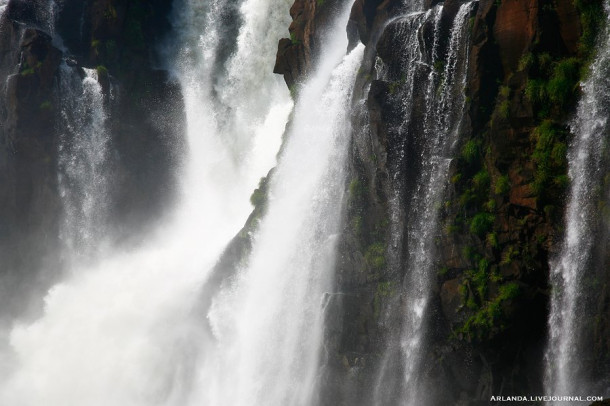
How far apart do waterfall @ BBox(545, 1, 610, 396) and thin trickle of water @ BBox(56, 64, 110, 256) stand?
2513cm

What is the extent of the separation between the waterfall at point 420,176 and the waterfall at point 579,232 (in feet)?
12.1

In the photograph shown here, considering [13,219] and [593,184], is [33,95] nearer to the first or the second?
[13,219]

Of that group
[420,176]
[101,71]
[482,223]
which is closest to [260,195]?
[420,176]

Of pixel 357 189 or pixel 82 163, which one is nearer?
pixel 357 189

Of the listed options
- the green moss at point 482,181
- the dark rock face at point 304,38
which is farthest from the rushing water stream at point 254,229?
the green moss at point 482,181

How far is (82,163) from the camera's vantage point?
3222 centimetres

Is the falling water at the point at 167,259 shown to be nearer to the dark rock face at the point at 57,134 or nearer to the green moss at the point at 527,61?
the dark rock face at the point at 57,134

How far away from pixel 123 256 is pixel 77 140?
725 centimetres

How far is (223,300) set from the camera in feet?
82.8

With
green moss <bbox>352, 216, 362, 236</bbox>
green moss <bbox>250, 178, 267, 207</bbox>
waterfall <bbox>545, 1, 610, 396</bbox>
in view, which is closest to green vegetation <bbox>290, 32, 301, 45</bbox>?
green moss <bbox>250, 178, 267, 207</bbox>

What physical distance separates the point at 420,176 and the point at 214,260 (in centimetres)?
1222

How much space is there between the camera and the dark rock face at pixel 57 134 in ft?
103

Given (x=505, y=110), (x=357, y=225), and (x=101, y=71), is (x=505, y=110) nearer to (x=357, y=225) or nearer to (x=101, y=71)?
(x=357, y=225)

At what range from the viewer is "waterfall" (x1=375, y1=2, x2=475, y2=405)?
1819cm
